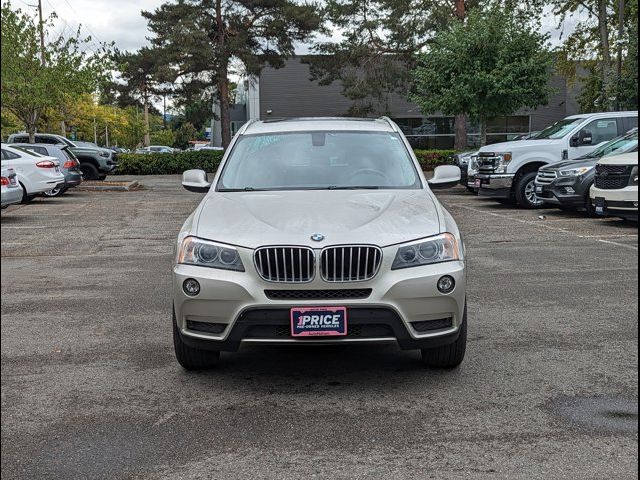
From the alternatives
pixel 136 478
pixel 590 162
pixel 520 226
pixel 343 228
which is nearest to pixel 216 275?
pixel 343 228

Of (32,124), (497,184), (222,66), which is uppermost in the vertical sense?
(222,66)

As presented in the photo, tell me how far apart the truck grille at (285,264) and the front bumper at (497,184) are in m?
14.7

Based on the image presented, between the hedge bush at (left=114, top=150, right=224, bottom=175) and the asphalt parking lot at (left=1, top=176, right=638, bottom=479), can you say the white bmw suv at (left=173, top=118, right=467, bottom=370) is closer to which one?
the asphalt parking lot at (left=1, top=176, right=638, bottom=479)

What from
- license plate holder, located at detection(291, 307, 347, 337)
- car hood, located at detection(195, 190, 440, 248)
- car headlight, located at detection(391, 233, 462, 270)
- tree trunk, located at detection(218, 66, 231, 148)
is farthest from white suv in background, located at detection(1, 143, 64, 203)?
tree trunk, located at detection(218, 66, 231, 148)

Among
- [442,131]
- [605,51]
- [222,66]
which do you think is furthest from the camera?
[442,131]

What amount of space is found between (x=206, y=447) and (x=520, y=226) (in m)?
11.7

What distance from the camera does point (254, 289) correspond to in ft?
15.1

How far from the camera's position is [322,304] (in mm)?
4559

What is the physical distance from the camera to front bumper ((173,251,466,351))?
4.59 metres

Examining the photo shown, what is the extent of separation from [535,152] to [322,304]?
580 inches

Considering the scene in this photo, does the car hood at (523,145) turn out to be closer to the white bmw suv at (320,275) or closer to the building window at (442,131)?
the white bmw suv at (320,275)

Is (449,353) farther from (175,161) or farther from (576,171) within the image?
(175,161)

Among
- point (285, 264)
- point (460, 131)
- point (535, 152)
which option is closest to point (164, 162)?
point (460, 131)

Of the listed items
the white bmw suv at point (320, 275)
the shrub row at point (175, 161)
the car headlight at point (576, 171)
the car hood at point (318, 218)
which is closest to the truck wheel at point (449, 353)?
the white bmw suv at point (320, 275)
